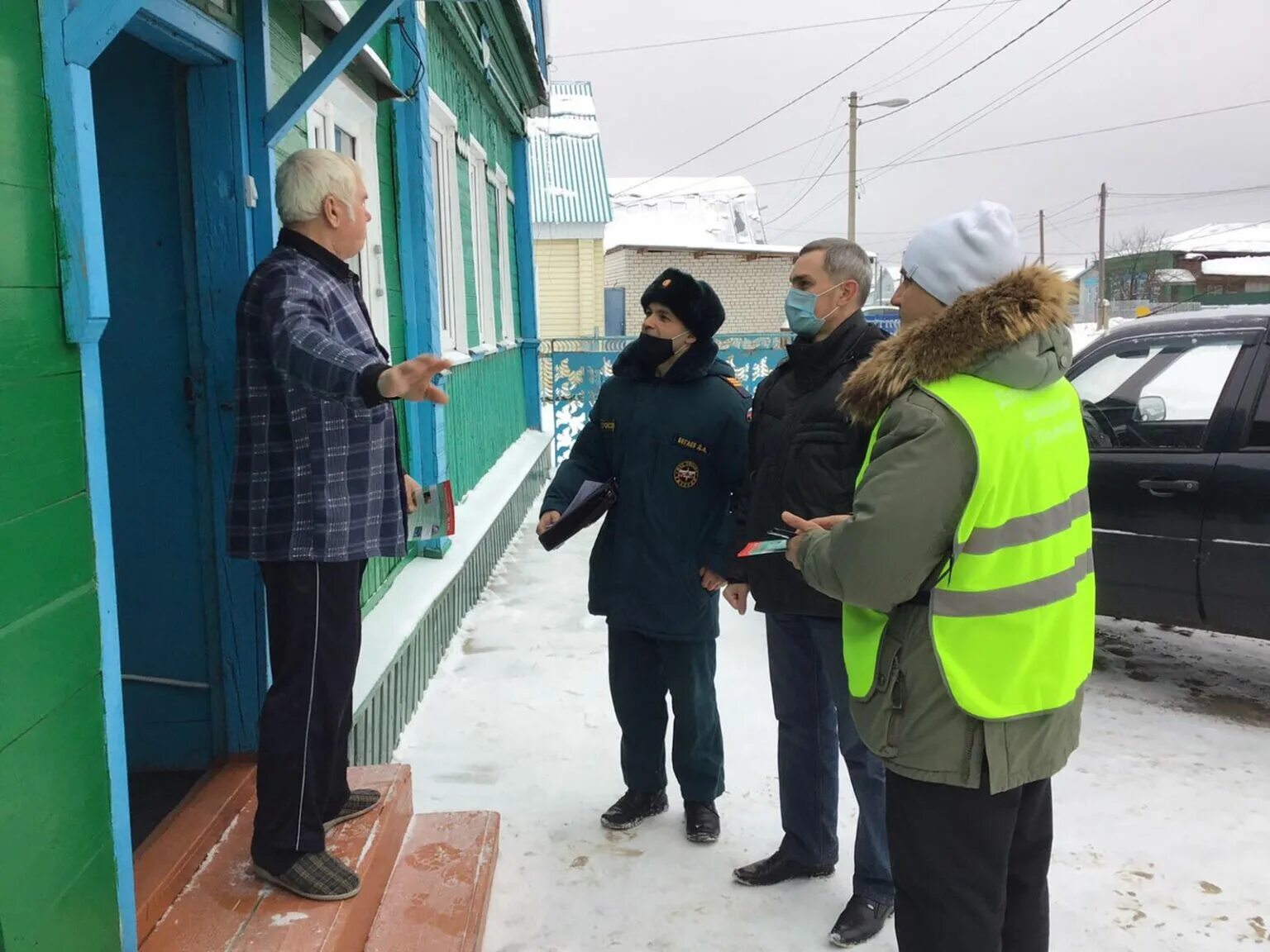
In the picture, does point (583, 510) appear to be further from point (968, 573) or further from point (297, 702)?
point (968, 573)

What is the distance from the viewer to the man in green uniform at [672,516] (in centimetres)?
304

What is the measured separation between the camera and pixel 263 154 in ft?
8.75

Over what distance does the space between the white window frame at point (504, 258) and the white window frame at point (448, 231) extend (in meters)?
2.25

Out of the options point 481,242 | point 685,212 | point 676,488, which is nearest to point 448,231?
point 481,242

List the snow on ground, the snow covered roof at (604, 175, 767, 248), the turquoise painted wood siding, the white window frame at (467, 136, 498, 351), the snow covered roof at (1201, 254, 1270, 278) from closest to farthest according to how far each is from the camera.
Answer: the snow on ground < the turquoise painted wood siding < the white window frame at (467, 136, 498, 351) < the snow covered roof at (604, 175, 767, 248) < the snow covered roof at (1201, 254, 1270, 278)

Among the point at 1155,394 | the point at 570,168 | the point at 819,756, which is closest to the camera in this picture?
the point at 819,756

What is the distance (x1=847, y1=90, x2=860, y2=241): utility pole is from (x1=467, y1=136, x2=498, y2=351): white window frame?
1542 centimetres

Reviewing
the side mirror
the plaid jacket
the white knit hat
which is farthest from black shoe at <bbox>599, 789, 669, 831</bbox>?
the side mirror

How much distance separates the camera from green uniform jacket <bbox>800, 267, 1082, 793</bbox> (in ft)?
5.77

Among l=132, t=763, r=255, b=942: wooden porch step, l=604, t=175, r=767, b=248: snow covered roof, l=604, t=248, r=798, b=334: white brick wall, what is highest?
l=604, t=175, r=767, b=248: snow covered roof

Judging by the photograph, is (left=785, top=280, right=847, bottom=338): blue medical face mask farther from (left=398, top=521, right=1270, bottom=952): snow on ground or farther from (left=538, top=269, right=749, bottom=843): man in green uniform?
(left=398, top=521, right=1270, bottom=952): snow on ground

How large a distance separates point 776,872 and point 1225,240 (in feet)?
188

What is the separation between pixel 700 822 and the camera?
10.5ft

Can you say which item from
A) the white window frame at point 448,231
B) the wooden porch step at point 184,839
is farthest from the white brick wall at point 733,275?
the wooden porch step at point 184,839
